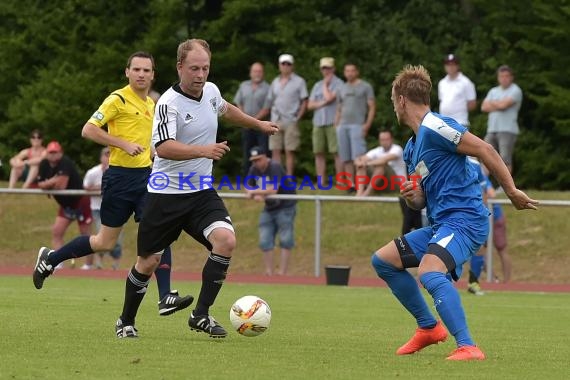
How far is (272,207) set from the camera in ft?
67.2

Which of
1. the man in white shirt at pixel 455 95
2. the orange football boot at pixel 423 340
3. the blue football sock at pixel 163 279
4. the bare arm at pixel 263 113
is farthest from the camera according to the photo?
the bare arm at pixel 263 113

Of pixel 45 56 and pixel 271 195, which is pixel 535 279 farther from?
pixel 45 56

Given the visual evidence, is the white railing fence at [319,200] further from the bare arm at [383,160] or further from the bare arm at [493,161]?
the bare arm at [493,161]

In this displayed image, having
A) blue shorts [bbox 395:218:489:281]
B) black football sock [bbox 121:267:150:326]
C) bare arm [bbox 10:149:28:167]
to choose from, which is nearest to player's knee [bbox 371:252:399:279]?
blue shorts [bbox 395:218:489:281]

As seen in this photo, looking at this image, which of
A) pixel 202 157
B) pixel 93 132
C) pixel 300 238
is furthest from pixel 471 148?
pixel 300 238

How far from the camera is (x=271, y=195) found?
2020 cm

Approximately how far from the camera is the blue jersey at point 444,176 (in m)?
9.08

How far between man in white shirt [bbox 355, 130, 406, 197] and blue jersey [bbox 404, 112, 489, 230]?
484 inches

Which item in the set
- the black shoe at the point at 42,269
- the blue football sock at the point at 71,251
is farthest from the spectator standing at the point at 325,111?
the black shoe at the point at 42,269

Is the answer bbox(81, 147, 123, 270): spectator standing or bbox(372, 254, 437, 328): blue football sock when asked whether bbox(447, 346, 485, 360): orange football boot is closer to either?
bbox(372, 254, 437, 328): blue football sock

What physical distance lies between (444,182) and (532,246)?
13428 millimetres

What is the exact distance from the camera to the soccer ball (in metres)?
10.1

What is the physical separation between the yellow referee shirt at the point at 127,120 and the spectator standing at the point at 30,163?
1059 cm

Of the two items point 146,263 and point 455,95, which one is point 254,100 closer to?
point 455,95
